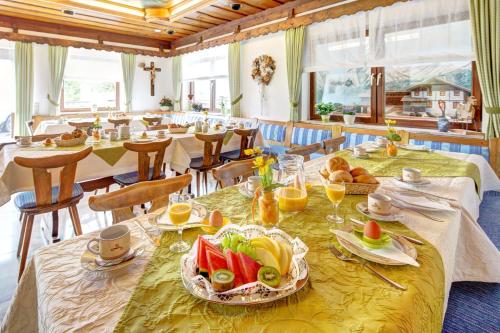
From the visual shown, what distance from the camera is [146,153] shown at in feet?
8.95

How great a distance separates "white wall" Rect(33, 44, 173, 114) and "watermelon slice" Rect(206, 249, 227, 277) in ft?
23.8

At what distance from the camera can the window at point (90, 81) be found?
6.93 meters

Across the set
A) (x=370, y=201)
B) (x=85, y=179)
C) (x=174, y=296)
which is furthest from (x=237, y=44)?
(x=174, y=296)

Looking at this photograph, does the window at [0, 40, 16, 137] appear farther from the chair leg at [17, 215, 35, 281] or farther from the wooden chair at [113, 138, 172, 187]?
the chair leg at [17, 215, 35, 281]

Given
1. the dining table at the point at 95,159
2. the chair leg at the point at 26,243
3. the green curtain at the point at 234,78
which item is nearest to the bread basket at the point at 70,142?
the dining table at the point at 95,159

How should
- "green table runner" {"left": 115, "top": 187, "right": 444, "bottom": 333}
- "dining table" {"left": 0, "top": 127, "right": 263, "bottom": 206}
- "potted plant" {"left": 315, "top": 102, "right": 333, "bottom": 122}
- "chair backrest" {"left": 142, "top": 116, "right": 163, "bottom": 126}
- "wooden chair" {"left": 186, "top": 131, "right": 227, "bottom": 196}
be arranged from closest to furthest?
"green table runner" {"left": 115, "top": 187, "right": 444, "bottom": 333}, "dining table" {"left": 0, "top": 127, "right": 263, "bottom": 206}, "wooden chair" {"left": 186, "top": 131, "right": 227, "bottom": 196}, "potted plant" {"left": 315, "top": 102, "right": 333, "bottom": 122}, "chair backrest" {"left": 142, "top": 116, "right": 163, "bottom": 126}

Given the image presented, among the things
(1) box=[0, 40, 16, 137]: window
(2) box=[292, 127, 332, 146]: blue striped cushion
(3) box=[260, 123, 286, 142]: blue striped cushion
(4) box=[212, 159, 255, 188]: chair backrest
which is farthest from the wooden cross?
(4) box=[212, 159, 255, 188]: chair backrest

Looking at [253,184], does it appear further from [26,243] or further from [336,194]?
[26,243]

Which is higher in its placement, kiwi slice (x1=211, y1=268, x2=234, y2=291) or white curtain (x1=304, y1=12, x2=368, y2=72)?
white curtain (x1=304, y1=12, x2=368, y2=72)

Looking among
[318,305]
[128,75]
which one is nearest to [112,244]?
[318,305]

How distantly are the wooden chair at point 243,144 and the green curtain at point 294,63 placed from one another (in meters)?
1.46

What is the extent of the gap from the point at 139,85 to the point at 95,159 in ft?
18.9

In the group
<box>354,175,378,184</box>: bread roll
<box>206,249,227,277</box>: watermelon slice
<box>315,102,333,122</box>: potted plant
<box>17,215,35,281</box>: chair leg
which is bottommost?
<box>17,215,35,281</box>: chair leg

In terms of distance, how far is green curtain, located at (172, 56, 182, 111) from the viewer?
312 inches
